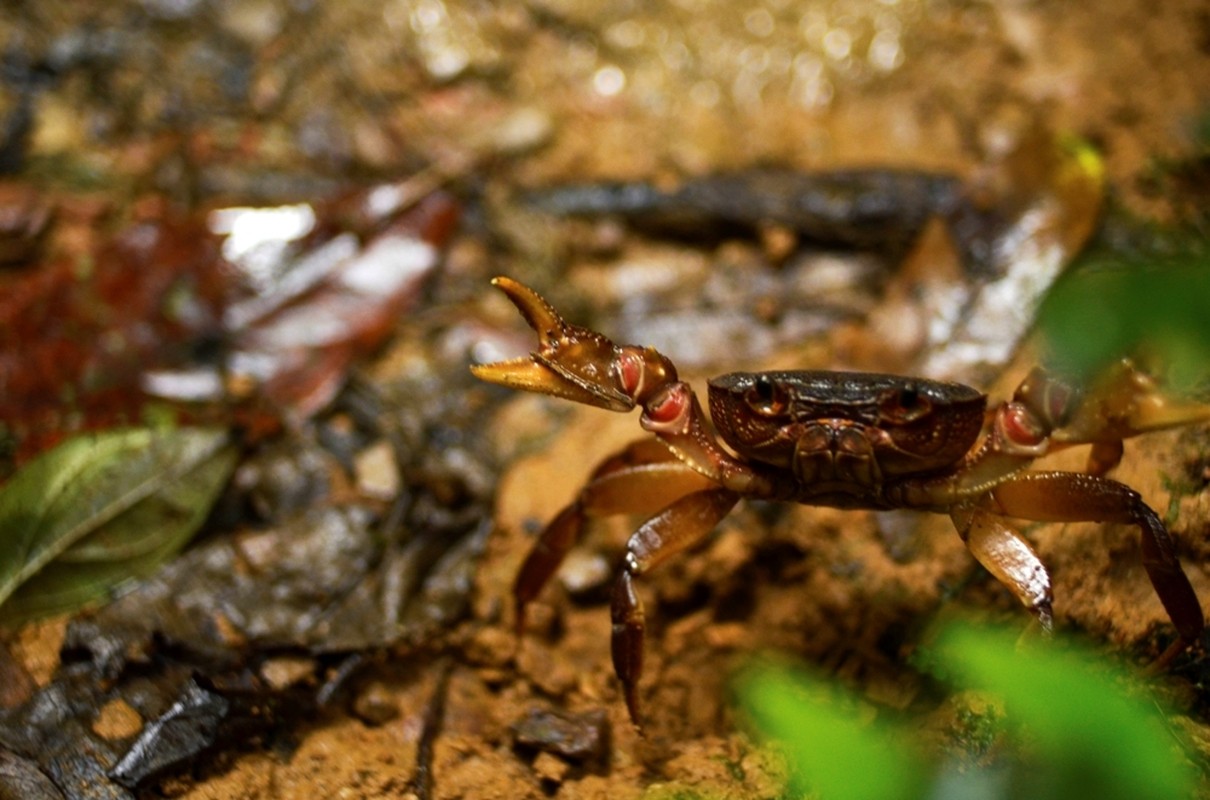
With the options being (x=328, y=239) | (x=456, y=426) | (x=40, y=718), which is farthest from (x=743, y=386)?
(x=328, y=239)

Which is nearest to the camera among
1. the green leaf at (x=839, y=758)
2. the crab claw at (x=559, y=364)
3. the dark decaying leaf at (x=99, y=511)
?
the green leaf at (x=839, y=758)

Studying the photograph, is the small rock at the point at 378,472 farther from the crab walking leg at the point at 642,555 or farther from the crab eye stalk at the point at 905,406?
the crab eye stalk at the point at 905,406

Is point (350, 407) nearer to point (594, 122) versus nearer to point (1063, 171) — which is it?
point (594, 122)

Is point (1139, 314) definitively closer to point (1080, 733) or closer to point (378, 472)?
point (1080, 733)

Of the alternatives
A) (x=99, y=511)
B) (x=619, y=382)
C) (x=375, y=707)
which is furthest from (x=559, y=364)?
(x=99, y=511)

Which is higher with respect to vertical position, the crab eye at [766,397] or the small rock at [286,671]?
the crab eye at [766,397]

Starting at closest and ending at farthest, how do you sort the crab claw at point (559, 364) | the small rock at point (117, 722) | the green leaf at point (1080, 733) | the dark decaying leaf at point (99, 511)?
the green leaf at point (1080, 733) → the small rock at point (117, 722) → the crab claw at point (559, 364) → the dark decaying leaf at point (99, 511)

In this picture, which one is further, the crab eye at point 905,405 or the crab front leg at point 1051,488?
the crab eye at point 905,405

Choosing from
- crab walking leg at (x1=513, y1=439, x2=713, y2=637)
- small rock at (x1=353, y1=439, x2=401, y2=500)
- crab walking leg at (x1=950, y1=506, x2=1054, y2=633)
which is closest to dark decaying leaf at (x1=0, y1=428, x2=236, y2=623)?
small rock at (x1=353, y1=439, x2=401, y2=500)

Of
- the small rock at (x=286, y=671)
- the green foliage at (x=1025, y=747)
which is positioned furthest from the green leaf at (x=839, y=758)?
the small rock at (x=286, y=671)
